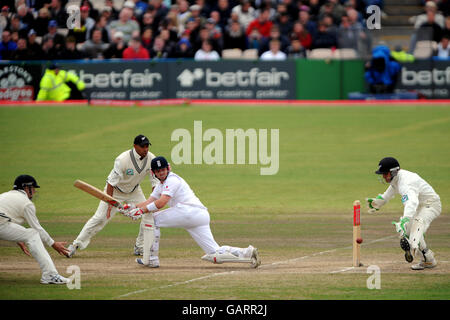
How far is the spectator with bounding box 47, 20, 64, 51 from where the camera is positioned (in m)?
30.9

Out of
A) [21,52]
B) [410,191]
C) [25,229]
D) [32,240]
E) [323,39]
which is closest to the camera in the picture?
[32,240]

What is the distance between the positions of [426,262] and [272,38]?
18240 millimetres

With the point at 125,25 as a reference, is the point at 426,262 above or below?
below

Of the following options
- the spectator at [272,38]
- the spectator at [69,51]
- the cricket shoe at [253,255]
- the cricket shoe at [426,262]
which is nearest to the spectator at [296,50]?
the spectator at [272,38]

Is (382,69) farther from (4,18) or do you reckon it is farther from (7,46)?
(4,18)

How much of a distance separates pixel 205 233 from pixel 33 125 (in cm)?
1671

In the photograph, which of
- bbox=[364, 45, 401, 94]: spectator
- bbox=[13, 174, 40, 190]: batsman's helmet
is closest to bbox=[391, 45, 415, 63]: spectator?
bbox=[364, 45, 401, 94]: spectator

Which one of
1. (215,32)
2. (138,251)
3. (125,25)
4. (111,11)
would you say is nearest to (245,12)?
(215,32)

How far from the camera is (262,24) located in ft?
107

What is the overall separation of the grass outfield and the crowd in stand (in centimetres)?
227

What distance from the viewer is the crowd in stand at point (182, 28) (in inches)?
1225

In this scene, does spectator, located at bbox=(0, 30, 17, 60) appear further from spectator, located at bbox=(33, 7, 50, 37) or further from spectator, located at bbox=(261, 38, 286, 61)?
spectator, located at bbox=(261, 38, 286, 61)

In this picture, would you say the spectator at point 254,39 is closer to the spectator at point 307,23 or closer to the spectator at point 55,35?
the spectator at point 307,23
